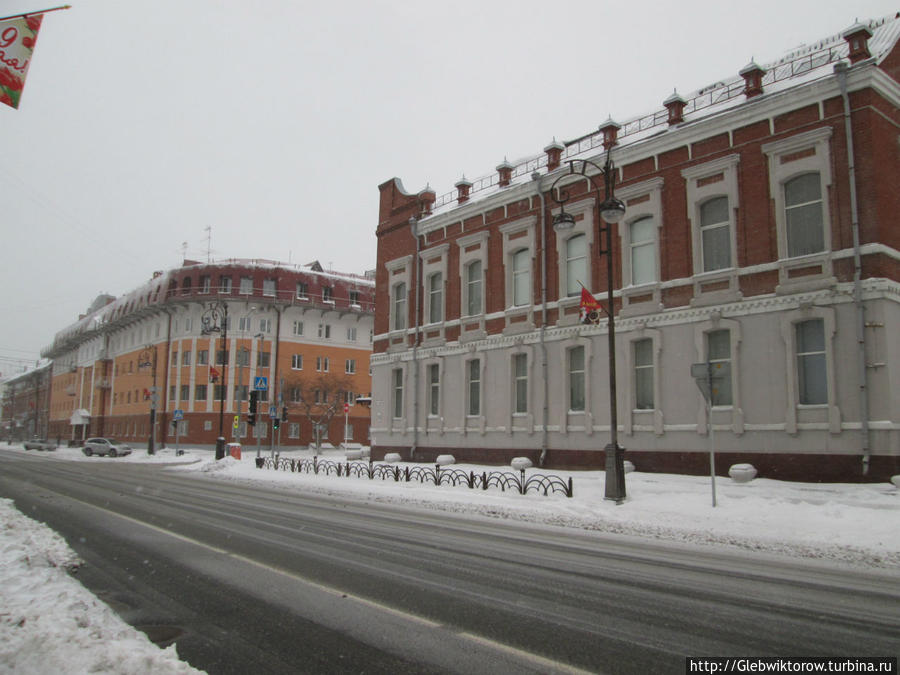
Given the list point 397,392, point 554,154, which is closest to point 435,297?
point 397,392

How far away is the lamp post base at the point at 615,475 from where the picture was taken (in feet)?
53.8

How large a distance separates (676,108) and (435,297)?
13810 mm

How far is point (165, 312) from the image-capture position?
219 feet

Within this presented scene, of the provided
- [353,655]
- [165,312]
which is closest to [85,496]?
[353,655]

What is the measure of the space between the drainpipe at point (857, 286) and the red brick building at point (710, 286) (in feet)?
0.17

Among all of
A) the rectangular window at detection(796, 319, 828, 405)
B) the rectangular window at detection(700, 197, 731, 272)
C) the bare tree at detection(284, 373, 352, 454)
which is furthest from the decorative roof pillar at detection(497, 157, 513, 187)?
the bare tree at detection(284, 373, 352, 454)

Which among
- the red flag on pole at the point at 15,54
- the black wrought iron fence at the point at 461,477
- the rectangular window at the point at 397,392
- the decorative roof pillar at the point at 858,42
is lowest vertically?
the black wrought iron fence at the point at 461,477

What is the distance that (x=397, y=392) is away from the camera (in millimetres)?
33656

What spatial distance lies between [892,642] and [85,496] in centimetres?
1777

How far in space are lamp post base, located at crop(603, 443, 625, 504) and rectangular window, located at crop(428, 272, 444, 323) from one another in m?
16.1

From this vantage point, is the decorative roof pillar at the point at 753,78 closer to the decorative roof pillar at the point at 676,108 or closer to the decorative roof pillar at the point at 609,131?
the decorative roof pillar at the point at 676,108

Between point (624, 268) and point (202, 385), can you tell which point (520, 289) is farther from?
point (202, 385)

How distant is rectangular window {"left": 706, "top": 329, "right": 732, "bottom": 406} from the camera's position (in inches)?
812

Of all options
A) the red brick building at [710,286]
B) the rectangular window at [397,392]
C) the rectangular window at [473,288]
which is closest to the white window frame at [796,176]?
the red brick building at [710,286]
